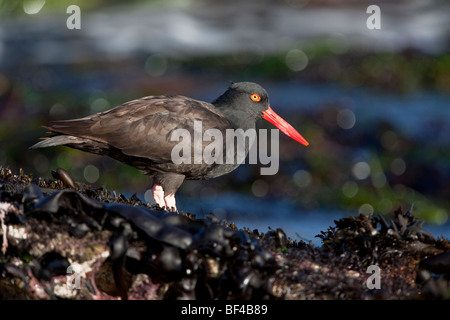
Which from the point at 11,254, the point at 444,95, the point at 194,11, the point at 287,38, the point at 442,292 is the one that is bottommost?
the point at 442,292

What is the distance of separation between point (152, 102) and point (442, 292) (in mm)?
2832

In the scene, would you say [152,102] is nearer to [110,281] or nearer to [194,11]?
[110,281]

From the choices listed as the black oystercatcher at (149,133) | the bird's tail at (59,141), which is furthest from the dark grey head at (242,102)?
the bird's tail at (59,141)

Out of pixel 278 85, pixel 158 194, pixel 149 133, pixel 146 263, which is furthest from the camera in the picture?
pixel 278 85

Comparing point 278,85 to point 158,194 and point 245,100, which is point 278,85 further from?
point 158,194

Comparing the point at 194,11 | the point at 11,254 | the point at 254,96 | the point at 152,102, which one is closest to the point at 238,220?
the point at 254,96

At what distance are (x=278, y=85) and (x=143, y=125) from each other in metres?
7.66

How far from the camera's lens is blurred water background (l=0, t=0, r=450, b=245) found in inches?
335

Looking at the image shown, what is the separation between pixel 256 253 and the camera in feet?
9.62

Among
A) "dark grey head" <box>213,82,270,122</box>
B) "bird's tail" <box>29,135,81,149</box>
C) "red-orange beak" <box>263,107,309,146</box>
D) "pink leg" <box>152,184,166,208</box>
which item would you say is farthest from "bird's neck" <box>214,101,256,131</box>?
"bird's tail" <box>29,135,81,149</box>

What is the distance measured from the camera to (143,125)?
4.80m

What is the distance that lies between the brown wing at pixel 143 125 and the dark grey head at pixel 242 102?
413 millimetres

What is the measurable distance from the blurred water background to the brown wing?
8.88ft

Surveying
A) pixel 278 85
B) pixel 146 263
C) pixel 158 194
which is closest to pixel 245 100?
pixel 158 194
